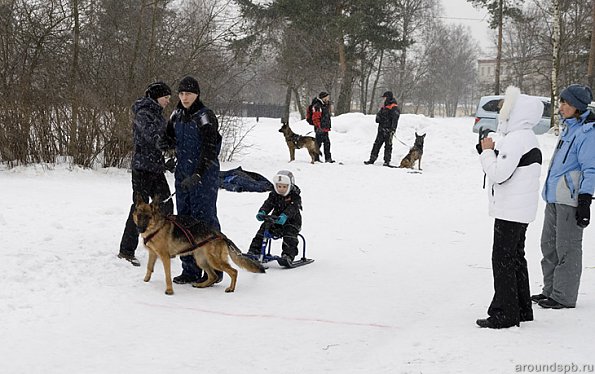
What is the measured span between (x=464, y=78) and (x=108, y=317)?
7693cm

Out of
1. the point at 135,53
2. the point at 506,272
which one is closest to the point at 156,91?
the point at 506,272

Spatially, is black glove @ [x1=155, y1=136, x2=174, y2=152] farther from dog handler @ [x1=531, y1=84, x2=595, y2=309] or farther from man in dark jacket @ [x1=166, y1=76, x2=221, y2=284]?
dog handler @ [x1=531, y1=84, x2=595, y2=309]

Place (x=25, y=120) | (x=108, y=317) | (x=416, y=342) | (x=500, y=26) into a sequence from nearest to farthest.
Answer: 1. (x=416, y=342)
2. (x=108, y=317)
3. (x=25, y=120)
4. (x=500, y=26)

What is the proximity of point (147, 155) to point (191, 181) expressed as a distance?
0.94 m

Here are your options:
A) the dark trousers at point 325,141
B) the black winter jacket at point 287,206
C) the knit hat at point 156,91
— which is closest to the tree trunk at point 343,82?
the dark trousers at point 325,141

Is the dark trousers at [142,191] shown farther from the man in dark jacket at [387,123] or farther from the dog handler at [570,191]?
the man in dark jacket at [387,123]

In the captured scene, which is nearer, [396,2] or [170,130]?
→ [170,130]

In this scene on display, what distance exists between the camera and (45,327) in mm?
4598

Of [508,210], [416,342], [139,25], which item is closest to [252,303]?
[416,342]

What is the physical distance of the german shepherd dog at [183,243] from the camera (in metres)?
5.70

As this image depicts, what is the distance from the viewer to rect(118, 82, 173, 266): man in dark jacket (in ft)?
21.0

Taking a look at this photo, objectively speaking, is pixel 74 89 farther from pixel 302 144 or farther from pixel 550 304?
pixel 550 304

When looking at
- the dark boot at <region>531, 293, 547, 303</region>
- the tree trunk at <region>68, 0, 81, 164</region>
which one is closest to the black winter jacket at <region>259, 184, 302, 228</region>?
the dark boot at <region>531, 293, 547, 303</region>

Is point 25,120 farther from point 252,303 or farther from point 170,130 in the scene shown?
point 252,303
